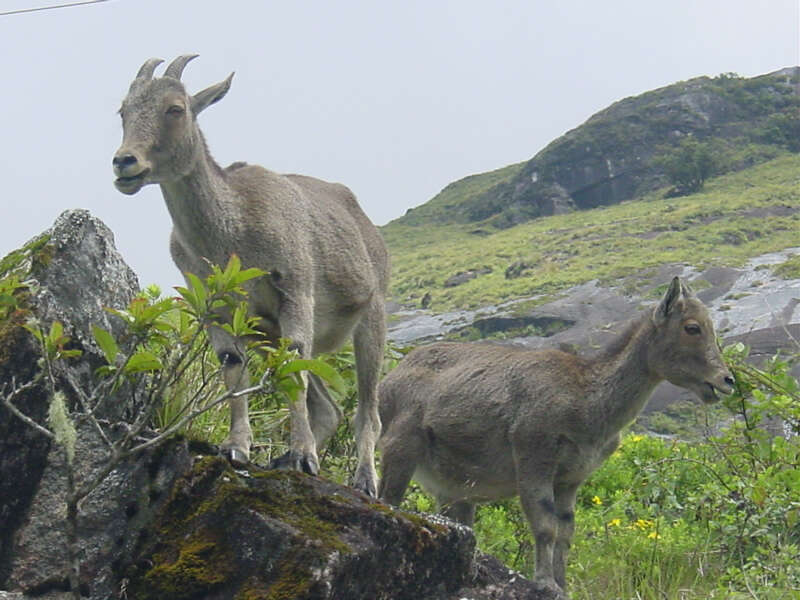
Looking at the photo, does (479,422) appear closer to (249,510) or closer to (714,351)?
(714,351)

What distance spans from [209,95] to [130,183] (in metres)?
1.00

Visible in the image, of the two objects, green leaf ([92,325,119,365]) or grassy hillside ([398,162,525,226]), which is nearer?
green leaf ([92,325,119,365])

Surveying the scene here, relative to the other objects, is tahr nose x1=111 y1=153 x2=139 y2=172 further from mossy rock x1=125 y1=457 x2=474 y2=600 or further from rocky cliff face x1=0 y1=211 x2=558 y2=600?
mossy rock x1=125 y1=457 x2=474 y2=600

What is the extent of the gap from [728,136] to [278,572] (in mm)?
133519

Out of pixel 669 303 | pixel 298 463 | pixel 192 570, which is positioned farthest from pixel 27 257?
pixel 669 303

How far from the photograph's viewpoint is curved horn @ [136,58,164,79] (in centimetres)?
627

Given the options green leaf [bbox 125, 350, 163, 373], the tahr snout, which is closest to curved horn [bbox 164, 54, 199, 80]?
the tahr snout

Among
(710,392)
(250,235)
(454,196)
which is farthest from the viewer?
(454,196)

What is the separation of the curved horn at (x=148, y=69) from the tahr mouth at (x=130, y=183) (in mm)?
776

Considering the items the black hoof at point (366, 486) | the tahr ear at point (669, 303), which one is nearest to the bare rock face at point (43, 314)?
the black hoof at point (366, 486)

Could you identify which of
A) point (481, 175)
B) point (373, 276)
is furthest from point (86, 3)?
point (481, 175)

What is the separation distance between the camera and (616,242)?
3745 inches

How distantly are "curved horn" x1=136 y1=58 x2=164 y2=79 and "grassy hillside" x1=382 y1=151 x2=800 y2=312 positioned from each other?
7044 centimetres

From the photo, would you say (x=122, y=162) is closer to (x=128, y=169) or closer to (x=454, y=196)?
(x=128, y=169)
